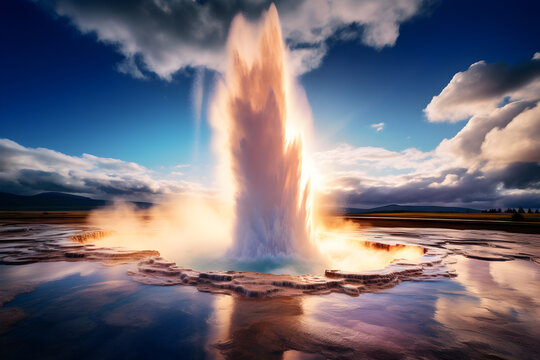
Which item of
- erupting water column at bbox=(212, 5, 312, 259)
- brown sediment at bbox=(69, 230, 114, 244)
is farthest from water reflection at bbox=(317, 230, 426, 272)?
brown sediment at bbox=(69, 230, 114, 244)

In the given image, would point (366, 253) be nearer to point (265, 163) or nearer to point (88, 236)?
point (265, 163)

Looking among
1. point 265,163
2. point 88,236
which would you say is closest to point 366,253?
point 265,163

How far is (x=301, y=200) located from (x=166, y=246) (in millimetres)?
9734

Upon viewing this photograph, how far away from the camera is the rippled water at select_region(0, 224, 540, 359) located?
4.32 metres

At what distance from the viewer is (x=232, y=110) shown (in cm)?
1417

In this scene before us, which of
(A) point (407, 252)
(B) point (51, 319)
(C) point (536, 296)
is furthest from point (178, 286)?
(A) point (407, 252)

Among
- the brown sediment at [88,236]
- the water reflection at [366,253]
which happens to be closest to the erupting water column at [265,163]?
the water reflection at [366,253]

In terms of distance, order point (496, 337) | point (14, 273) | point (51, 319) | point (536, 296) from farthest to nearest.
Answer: point (14, 273) → point (536, 296) → point (51, 319) → point (496, 337)

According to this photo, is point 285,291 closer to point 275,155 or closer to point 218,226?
point 275,155

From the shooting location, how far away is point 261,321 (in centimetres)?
544

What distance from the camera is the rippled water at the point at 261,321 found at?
170 inches

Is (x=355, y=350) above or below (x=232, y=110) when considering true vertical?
below

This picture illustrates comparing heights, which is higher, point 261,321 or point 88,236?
point 88,236

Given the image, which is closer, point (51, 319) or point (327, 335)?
point (327, 335)
